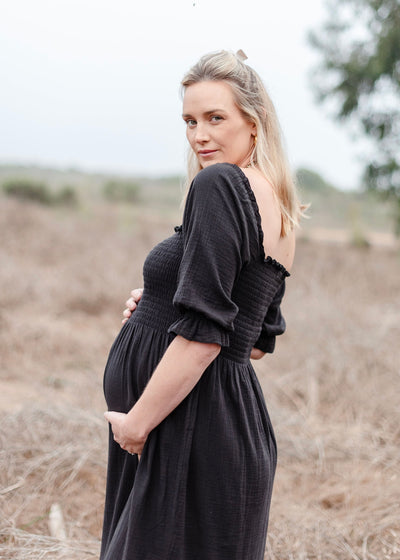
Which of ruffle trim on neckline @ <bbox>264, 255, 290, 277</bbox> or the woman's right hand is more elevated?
ruffle trim on neckline @ <bbox>264, 255, 290, 277</bbox>

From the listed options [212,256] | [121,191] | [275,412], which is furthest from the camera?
[121,191]

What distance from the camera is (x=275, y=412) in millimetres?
3977

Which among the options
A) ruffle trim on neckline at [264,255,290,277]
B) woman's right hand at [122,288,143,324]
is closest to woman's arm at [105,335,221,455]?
ruffle trim on neckline at [264,255,290,277]

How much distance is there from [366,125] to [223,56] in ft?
30.3

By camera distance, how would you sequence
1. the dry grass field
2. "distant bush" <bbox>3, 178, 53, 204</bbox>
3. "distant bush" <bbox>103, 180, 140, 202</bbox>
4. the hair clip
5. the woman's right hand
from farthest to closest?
"distant bush" <bbox>103, 180, 140, 202</bbox> → "distant bush" <bbox>3, 178, 53, 204</bbox> → the dry grass field → the woman's right hand → the hair clip

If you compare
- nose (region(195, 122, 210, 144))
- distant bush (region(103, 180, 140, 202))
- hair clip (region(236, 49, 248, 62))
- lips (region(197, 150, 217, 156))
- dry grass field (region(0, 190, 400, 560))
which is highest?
distant bush (region(103, 180, 140, 202))

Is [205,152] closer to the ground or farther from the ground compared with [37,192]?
closer to the ground

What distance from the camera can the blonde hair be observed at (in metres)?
1.45

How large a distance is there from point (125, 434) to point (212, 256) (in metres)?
0.50

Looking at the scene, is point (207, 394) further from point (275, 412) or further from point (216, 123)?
point (275, 412)

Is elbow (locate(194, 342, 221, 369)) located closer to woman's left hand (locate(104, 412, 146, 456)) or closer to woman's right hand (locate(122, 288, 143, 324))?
woman's left hand (locate(104, 412, 146, 456))

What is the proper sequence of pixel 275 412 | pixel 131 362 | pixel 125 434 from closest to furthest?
pixel 125 434, pixel 131 362, pixel 275 412

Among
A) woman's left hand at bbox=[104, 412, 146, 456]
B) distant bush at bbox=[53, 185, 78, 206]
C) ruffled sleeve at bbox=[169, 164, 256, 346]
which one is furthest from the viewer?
distant bush at bbox=[53, 185, 78, 206]

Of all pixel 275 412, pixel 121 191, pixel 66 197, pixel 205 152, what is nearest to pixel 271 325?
pixel 205 152
